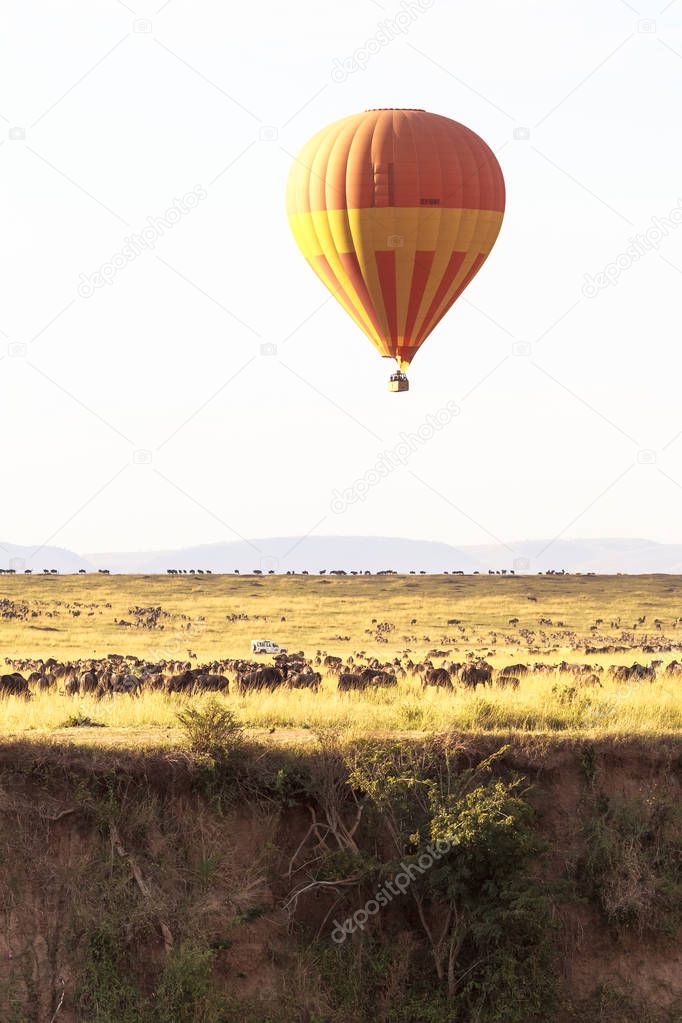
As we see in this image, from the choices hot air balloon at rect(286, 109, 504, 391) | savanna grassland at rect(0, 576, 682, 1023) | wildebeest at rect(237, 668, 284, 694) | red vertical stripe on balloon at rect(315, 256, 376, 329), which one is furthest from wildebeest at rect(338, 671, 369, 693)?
red vertical stripe on balloon at rect(315, 256, 376, 329)

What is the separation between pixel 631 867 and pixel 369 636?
2015 inches

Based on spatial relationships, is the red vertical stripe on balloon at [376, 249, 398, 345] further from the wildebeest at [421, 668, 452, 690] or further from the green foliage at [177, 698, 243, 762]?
the green foliage at [177, 698, 243, 762]

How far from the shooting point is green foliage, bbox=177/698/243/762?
77.7 feet

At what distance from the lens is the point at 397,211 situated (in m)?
43.5

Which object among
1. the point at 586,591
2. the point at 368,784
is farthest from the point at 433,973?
the point at 586,591

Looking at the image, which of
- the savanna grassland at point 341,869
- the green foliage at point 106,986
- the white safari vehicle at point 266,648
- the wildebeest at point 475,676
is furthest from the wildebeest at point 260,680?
the white safari vehicle at point 266,648

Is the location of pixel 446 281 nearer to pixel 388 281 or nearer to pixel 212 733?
pixel 388 281

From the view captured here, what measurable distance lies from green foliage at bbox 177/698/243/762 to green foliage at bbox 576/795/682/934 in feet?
19.2

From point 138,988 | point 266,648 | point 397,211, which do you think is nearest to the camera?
point 138,988

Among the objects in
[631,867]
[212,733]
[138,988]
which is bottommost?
[138,988]

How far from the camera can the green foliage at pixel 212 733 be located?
77.7 ft

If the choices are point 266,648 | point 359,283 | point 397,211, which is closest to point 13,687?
point 359,283

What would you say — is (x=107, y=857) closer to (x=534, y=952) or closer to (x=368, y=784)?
(x=368, y=784)

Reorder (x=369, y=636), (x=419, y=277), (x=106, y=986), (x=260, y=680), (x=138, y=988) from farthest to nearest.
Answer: (x=369, y=636) → (x=419, y=277) → (x=260, y=680) → (x=138, y=988) → (x=106, y=986)
